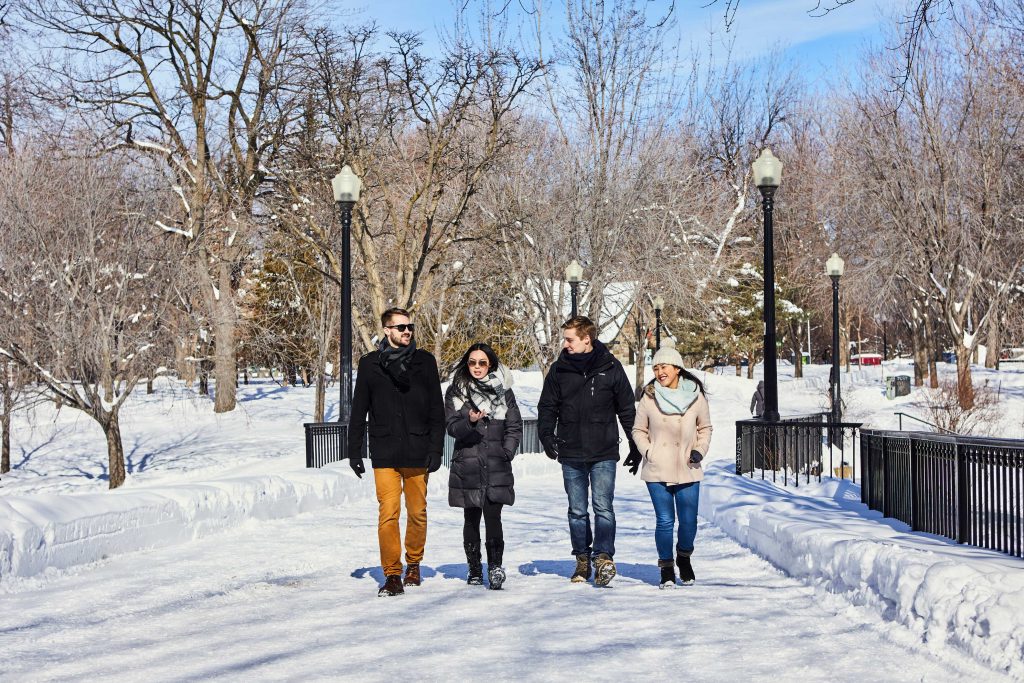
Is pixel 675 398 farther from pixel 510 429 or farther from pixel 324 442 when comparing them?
pixel 324 442

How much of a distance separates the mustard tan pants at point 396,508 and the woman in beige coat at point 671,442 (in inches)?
60.8

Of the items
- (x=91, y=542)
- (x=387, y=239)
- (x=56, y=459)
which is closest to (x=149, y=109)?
(x=387, y=239)

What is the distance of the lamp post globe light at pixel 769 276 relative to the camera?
1611cm

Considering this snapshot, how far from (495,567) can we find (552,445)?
0.92 meters

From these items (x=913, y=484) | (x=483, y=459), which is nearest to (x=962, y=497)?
(x=913, y=484)

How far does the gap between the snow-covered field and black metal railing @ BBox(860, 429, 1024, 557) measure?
316mm

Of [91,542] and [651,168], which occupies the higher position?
[651,168]

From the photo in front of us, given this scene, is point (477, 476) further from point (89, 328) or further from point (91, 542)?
point (89, 328)

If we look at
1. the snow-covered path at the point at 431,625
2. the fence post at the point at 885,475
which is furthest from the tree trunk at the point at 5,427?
the fence post at the point at 885,475

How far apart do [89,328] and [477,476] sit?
18.1m

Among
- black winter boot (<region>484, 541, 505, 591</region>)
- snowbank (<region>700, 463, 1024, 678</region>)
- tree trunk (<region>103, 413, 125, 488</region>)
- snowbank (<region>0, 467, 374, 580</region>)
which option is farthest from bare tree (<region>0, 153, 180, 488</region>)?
black winter boot (<region>484, 541, 505, 591</region>)

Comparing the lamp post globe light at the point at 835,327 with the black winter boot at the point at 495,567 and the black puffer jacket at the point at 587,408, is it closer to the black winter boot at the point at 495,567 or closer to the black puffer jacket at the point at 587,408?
the black puffer jacket at the point at 587,408

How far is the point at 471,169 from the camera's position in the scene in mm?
29344

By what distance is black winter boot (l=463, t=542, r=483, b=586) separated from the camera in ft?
26.5
